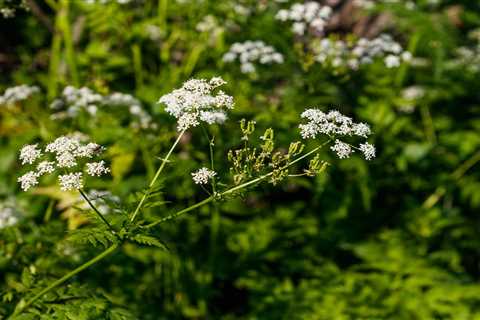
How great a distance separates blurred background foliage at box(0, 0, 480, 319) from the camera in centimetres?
494

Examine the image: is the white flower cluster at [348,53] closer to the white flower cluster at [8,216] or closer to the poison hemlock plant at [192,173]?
the poison hemlock plant at [192,173]

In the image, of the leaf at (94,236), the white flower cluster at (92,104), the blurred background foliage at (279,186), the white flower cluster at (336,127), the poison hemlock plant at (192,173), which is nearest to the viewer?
the leaf at (94,236)

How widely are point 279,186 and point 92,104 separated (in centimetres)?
286

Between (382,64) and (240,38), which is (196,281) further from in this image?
(382,64)

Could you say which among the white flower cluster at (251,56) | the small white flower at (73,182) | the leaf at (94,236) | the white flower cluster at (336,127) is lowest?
the leaf at (94,236)

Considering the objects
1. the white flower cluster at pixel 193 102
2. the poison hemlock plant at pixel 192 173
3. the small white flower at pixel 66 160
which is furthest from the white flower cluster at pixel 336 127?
the small white flower at pixel 66 160

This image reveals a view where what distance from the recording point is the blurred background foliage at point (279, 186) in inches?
195

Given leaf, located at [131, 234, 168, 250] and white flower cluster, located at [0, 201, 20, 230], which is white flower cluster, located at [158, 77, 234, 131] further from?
white flower cluster, located at [0, 201, 20, 230]

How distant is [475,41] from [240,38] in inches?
118

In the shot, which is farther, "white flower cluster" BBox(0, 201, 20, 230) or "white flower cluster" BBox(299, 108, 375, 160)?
"white flower cluster" BBox(0, 201, 20, 230)

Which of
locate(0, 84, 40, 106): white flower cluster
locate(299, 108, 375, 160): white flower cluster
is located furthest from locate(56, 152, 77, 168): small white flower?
locate(0, 84, 40, 106): white flower cluster

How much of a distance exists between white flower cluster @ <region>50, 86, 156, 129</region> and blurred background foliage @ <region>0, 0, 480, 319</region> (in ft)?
0.33

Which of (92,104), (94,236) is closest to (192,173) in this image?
(94,236)

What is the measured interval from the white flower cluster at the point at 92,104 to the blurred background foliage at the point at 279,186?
101 millimetres
